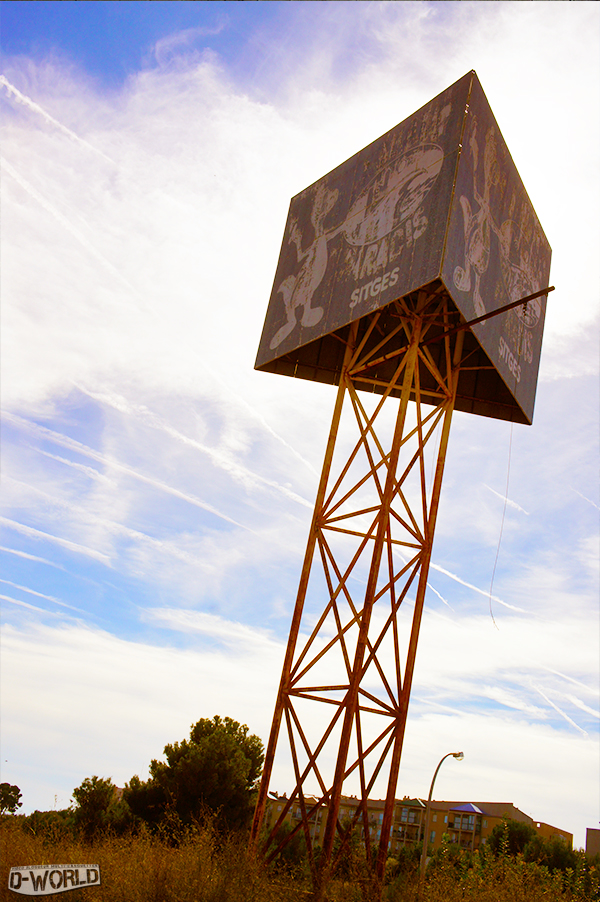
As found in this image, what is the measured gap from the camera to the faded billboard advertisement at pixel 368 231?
1160cm

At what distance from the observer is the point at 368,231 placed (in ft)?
41.9

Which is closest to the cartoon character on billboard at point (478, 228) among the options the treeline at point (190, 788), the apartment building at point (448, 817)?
the treeline at point (190, 788)

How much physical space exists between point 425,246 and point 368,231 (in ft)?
5.61

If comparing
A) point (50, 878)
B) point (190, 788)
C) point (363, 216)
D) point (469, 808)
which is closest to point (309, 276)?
point (363, 216)

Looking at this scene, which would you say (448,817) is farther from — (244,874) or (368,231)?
(368,231)

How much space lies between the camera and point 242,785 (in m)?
22.0

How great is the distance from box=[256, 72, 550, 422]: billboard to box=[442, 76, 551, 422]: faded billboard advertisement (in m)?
0.03

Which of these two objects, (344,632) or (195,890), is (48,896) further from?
(344,632)

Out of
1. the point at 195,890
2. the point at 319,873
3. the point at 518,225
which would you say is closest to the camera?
the point at 195,890

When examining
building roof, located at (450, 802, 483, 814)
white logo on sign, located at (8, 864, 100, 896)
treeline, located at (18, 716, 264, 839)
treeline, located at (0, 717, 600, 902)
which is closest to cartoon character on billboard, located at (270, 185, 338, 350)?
treeline, located at (0, 717, 600, 902)

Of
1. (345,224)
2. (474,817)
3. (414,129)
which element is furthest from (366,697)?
(474,817)

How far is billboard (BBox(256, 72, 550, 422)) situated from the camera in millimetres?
11617

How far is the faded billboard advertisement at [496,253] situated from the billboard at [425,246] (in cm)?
3

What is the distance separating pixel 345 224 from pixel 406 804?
6280 cm
